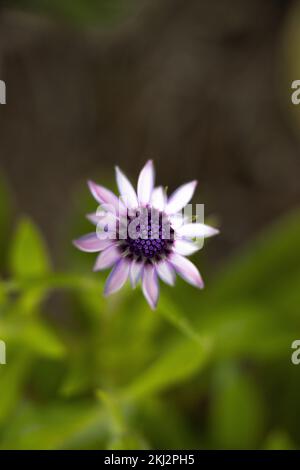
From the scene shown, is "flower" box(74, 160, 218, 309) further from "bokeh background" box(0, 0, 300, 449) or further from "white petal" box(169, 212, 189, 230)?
"bokeh background" box(0, 0, 300, 449)

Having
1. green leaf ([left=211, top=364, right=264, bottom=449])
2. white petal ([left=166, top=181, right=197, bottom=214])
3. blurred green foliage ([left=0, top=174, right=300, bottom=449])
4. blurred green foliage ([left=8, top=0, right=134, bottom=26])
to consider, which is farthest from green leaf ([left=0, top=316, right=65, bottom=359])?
blurred green foliage ([left=8, top=0, right=134, bottom=26])

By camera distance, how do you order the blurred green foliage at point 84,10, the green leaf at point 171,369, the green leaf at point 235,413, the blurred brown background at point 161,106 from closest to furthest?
1. the green leaf at point 171,369
2. the green leaf at point 235,413
3. the blurred green foliage at point 84,10
4. the blurred brown background at point 161,106

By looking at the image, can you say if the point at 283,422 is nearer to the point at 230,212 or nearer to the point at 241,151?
the point at 230,212

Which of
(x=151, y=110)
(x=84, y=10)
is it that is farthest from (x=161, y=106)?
(x=84, y=10)

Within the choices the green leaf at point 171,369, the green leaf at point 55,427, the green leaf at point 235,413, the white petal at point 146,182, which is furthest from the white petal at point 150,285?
the green leaf at point 235,413

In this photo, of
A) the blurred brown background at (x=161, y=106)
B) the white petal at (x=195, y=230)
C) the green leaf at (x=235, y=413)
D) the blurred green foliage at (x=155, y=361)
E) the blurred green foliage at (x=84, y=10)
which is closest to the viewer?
the white petal at (x=195, y=230)

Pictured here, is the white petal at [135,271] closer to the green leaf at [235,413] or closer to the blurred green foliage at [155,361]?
the blurred green foliage at [155,361]
